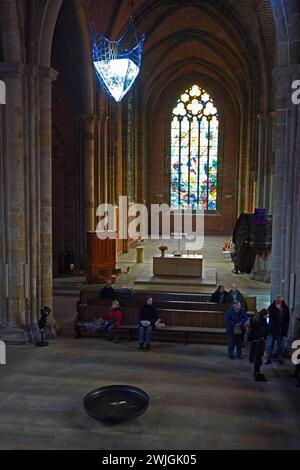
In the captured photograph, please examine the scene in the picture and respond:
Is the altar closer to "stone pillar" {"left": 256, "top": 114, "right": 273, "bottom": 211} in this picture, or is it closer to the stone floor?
"stone pillar" {"left": 256, "top": 114, "right": 273, "bottom": 211}

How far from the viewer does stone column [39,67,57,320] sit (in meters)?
11.2

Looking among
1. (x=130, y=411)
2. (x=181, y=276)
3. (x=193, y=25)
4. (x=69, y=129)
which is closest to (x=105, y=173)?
(x=69, y=129)

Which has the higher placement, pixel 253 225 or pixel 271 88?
pixel 271 88

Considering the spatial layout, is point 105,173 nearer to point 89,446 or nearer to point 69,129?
point 69,129

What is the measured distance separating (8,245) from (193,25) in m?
17.6

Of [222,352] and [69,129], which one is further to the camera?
[69,129]

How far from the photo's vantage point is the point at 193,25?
24.1 m

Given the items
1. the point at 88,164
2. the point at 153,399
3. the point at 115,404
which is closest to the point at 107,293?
the point at 153,399

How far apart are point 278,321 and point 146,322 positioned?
2.77 m

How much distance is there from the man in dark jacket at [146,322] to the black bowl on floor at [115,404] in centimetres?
308

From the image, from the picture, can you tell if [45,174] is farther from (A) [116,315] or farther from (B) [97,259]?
(B) [97,259]

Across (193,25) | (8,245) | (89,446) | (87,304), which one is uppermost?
(193,25)

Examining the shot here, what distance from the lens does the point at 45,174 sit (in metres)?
11.3

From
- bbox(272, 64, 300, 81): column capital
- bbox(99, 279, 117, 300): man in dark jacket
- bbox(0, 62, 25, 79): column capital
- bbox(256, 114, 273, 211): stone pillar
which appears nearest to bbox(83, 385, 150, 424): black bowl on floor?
bbox(99, 279, 117, 300): man in dark jacket
